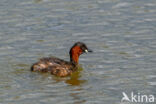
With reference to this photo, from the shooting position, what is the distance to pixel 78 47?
1264 centimetres

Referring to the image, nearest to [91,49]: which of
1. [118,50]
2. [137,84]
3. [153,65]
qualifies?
[118,50]

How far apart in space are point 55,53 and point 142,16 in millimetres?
3842

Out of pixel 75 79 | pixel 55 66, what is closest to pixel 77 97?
pixel 75 79

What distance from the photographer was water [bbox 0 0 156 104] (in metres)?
10.4

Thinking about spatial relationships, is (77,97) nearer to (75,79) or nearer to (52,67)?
(75,79)

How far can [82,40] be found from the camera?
1424 centimetres

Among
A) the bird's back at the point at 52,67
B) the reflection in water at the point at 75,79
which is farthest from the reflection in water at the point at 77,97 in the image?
the bird's back at the point at 52,67

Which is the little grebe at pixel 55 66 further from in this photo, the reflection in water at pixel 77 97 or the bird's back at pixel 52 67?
the reflection in water at pixel 77 97

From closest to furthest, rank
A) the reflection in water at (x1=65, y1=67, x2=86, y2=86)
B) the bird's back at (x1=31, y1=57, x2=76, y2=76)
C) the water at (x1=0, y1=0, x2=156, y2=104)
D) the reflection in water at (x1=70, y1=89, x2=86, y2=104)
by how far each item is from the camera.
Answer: the reflection in water at (x1=70, y1=89, x2=86, y2=104) < the water at (x1=0, y1=0, x2=156, y2=104) < the reflection in water at (x1=65, y1=67, x2=86, y2=86) < the bird's back at (x1=31, y1=57, x2=76, y2=76)

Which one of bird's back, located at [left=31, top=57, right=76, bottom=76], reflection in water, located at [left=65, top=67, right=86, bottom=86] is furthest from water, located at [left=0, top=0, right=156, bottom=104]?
bird's back, located at [left=31, top=57, right=76, bottom=76]

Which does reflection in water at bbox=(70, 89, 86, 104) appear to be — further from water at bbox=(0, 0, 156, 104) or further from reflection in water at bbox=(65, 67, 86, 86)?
reflection in water at bbox=(65, 67, 86, 86)

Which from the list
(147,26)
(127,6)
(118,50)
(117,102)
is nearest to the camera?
(117,102)

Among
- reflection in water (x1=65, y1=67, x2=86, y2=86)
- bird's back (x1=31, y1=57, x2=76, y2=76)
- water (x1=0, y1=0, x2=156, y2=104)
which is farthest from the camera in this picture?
bird's back (x1=31, y1=57, x2=76, y2=76)

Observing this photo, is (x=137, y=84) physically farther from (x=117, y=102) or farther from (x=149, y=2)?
(x=149, y=2)
